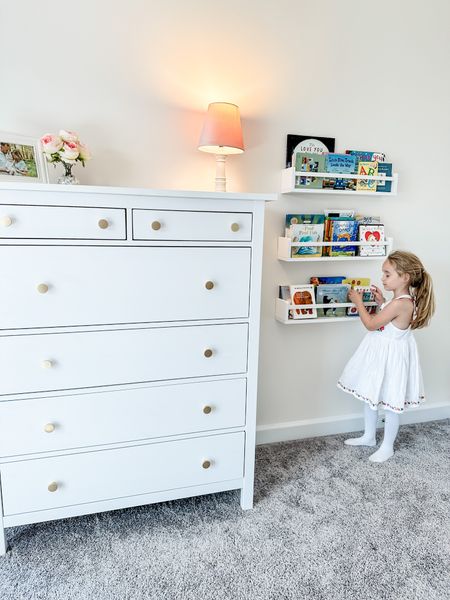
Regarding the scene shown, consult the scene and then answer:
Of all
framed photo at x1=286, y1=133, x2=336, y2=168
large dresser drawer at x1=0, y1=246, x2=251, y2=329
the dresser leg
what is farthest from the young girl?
large dresser drawer at x1=0, y1=246, x2=251, y2=329

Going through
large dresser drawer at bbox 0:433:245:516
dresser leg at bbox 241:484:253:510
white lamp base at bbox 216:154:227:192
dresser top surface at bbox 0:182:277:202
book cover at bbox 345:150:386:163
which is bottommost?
dresser leg at bbox 241:484:253:510

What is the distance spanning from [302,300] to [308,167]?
69 centimetres

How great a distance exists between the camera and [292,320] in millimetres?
2250

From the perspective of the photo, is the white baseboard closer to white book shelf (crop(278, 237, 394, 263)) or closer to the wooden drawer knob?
white book shelf (crop(278, 237, 394, 263))

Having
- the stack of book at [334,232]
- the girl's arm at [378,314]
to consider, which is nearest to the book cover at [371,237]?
the stack of book at [334,232]

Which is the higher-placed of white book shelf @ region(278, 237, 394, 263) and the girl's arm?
white book shelf @ region(278, 237, 394, 263)

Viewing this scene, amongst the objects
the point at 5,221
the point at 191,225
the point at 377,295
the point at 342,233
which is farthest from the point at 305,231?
the point at 5,221

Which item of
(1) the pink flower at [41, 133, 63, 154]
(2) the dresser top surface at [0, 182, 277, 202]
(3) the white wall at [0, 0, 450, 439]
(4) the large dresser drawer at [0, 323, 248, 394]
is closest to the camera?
(2) the dresser top surface at [0, 182, 277, 202]

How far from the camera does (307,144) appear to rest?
2225 millimetres

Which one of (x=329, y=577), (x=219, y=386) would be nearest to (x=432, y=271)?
(x=219, y=386)

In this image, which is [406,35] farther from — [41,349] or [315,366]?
[41,349]

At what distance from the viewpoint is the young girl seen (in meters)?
2.17

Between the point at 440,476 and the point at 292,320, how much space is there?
3.61ft

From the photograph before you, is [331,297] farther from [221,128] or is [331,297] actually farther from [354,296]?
[221,128]
